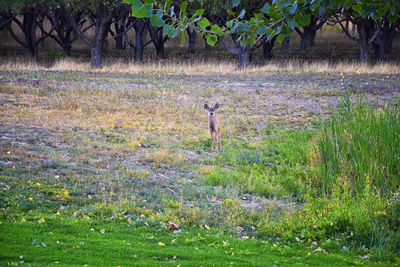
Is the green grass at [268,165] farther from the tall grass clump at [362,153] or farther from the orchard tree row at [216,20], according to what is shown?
the orchard tree row at [216,20]

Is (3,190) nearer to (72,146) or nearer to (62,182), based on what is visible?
(62,182)

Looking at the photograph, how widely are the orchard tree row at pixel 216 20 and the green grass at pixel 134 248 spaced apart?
2477 mm

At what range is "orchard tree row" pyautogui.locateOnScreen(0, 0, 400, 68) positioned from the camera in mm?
4703

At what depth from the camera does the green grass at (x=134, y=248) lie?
7855mm

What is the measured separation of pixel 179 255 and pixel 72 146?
6.97m

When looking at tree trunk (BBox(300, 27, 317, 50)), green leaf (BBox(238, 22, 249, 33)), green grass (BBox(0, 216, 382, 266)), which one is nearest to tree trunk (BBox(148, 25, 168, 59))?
tree trunk (BBox(300, 27, 317, 50))

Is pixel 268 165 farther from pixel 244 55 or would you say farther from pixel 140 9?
pixel 244 55

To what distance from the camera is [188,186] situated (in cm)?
1209

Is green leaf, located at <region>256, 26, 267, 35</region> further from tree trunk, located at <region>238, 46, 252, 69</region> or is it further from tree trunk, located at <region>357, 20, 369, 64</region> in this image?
tree trunk, located at <region>357, 20, 369, 64</region>

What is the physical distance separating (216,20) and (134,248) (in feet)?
113

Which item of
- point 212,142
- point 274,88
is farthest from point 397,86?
point 212,142

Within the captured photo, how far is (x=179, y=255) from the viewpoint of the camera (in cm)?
823

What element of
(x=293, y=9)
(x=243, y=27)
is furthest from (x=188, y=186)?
(x=293, y=9)

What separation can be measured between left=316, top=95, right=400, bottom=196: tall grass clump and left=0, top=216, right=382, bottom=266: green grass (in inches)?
94.1
